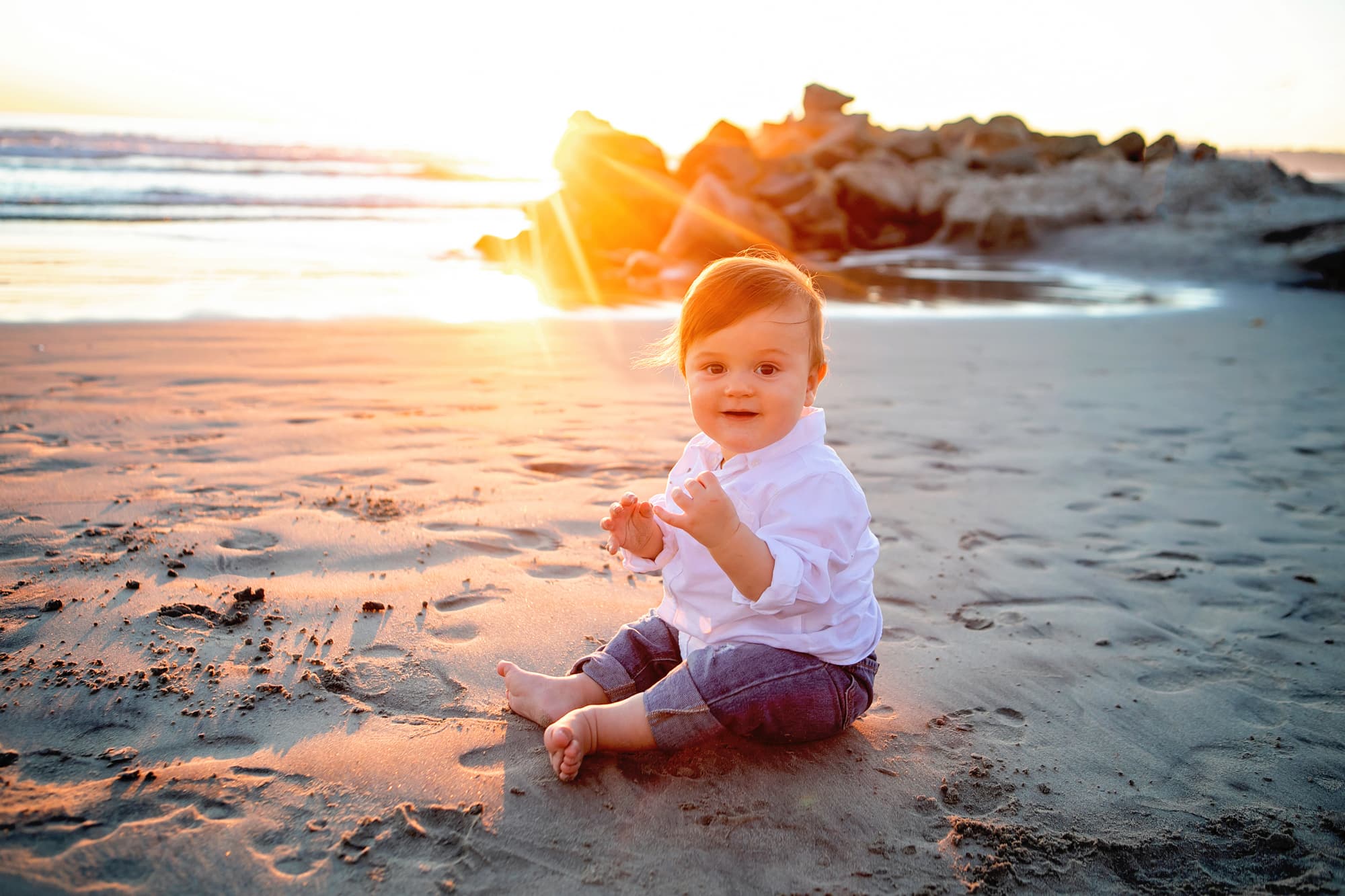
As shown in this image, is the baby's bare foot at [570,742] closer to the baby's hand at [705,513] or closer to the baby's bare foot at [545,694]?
the baby's bare foot at [545,694]

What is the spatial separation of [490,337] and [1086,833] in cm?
580

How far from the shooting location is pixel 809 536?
185 cm

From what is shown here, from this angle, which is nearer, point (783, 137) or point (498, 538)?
point (498, 538)

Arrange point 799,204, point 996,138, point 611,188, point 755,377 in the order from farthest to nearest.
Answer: point 996,138 < point 799,204 < point 611,188 < point 755,377

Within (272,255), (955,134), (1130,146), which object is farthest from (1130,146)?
(272,255)

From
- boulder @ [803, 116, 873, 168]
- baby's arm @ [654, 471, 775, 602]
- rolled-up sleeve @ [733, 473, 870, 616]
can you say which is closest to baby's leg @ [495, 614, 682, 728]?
rolled-up sleeve @ [733, 473, 870, 616]

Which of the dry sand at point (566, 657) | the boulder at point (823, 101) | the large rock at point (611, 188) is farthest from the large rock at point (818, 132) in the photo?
the dry sand at point (566, 657)

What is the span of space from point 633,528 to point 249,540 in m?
1.47

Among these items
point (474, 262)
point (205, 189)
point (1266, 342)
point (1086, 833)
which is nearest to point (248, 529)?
point (1086, 833)

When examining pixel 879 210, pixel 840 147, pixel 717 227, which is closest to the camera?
pixel 717 227

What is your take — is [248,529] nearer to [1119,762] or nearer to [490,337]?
[1119,762]

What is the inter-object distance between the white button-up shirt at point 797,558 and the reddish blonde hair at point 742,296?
24 cm

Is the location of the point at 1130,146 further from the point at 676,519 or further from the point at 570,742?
the point at 570,742

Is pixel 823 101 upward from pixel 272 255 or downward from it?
upward
